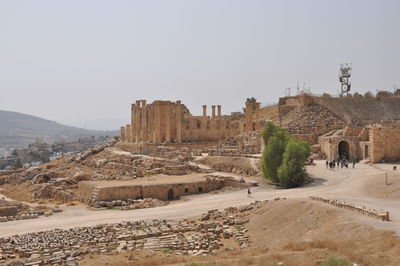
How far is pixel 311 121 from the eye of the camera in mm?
48062

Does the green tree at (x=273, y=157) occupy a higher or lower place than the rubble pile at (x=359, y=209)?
higher

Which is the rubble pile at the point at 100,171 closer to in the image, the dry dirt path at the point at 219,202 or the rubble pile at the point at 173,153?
the rubble pile at the point at 173,153

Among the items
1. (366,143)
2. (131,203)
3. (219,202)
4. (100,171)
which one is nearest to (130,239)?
(219,202)

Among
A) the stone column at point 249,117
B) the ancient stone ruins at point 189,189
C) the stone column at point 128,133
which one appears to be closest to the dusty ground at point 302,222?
the ancient stone ruins at point 189,189

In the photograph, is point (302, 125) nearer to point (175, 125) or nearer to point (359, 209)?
point (175, 125)

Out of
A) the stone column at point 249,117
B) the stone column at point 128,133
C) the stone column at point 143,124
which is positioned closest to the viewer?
the stone column at point 249,117

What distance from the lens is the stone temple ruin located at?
A: 3728 cm

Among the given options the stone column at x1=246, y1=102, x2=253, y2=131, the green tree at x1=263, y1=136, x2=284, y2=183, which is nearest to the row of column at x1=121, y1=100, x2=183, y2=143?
the stone column at x1=246, y1=102, x2=253, y2=131

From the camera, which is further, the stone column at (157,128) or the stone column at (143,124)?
the stone column at (143,124)

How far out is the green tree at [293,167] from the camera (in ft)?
101

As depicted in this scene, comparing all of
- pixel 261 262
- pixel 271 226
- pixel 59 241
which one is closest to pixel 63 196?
pixel 59 241

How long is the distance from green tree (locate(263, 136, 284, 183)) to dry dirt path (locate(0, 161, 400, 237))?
118 cm

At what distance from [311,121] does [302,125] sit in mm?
1404

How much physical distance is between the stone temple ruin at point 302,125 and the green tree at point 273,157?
7.26 meters
